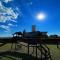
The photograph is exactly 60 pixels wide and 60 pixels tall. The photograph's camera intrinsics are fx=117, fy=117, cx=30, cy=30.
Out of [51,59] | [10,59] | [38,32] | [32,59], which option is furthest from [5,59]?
[38,32]

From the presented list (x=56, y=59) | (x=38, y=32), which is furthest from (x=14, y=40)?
(x=38, y=32)

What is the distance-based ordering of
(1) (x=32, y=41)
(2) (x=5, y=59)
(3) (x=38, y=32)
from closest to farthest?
(2) (x=5, y=59), (1) (x=32, y=41), (3) (x=38, y=32)

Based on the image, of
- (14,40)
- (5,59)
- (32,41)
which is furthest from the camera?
(14,40)

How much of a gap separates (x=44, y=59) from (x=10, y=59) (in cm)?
363

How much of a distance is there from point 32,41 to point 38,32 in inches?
1180

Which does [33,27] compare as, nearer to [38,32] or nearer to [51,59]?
[38,32]

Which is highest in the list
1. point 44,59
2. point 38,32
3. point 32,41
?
point 38,32

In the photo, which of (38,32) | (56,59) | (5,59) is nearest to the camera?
(5,59)

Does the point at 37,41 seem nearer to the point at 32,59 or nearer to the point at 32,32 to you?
the point at 32,59

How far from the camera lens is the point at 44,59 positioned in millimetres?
12609

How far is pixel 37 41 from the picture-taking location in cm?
1305

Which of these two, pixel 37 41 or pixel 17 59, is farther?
pixel 37 41

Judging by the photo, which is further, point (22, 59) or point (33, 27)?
point (33, 27)

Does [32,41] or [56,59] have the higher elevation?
[32,41]
